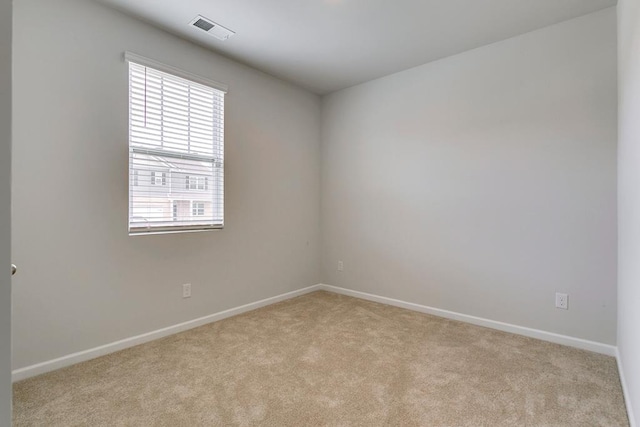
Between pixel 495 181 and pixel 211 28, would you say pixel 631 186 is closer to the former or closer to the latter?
pixel 495 181

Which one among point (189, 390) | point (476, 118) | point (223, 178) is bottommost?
point (189, 390)

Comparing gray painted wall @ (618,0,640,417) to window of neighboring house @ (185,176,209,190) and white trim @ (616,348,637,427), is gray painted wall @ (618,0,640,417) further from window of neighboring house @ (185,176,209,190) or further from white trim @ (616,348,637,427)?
window of neighboring house @ (185,176,209,190)

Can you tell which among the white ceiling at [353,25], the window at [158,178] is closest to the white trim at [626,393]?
the white ceiling at [353,25]

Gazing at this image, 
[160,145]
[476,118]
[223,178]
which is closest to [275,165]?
[223,178]

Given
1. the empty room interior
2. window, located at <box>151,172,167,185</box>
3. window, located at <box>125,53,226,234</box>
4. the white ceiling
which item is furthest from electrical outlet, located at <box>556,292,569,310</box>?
window, located at <box>151,172,167,185</box>

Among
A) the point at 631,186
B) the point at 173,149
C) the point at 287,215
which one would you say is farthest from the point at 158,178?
the point at 631,186

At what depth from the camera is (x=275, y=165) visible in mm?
3596

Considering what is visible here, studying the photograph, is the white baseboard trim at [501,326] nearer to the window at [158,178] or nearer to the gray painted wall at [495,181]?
the gray painted wall at [495,181]

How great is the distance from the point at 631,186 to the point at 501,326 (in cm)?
164

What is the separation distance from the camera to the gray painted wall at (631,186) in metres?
1.46

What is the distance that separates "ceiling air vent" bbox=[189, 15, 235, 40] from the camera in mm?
2469

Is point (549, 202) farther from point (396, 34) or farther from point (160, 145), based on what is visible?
point (160, 145)

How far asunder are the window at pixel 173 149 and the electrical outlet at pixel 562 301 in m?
2.96

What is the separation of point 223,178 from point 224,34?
1.24 metres
